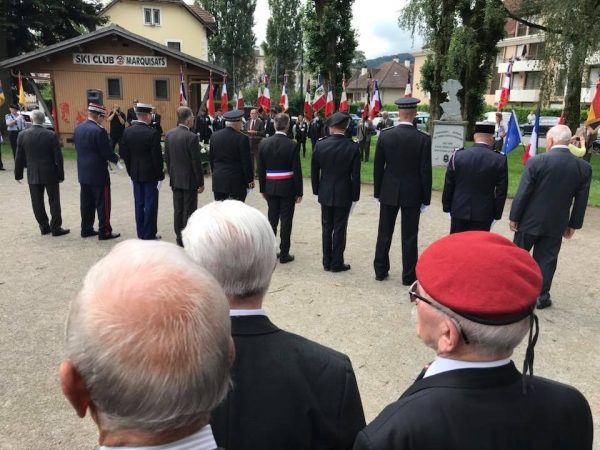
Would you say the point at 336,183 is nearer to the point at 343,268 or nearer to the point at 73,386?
the point at 343,268

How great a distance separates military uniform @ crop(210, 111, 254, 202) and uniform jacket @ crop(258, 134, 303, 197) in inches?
19.7

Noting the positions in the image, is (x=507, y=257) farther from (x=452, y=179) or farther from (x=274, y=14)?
(x=274, y=14)

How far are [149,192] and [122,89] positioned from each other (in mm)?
14640

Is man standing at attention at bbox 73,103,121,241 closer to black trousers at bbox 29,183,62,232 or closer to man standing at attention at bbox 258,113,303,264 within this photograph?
black trousers at bbox 29,183,62,232

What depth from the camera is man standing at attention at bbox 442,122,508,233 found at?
5.27 meters

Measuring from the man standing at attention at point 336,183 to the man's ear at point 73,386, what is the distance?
5.09 meters

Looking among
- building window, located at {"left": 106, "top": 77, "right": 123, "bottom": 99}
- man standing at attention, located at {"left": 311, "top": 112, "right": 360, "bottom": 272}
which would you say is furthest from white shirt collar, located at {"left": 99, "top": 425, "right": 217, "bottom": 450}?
building window, located at {"left": 106, "top": 77, "right": 123, "bottom": 99}

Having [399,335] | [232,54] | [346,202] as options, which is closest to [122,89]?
[346,202]

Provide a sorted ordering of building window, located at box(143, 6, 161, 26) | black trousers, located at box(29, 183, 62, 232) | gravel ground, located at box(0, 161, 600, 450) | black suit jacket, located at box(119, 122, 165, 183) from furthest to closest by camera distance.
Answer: building window, located at box(143, 6, 161, 26), black trousers, located at box(29, 183, 62, 232), black suit jacket, located at box(119, 122, 165, 183), gravel ground, located at box(0, 161, 600, 450)

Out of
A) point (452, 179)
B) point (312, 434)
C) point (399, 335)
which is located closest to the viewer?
point (312, 434)

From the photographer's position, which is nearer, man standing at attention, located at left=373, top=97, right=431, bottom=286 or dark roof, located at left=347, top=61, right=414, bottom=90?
man standing at attention, located at left=373, top=97, right=431, bottom=286

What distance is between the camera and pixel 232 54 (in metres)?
55.2

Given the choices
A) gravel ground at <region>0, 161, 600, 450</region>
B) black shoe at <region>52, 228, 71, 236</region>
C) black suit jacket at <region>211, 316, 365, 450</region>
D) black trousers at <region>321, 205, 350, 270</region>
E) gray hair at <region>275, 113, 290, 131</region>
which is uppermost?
gray hair at <region>275, 113, 290, 131</region>

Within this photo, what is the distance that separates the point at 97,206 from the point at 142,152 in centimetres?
115
